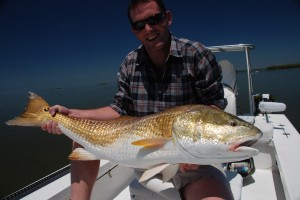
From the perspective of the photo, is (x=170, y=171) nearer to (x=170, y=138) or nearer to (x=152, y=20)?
(x=170, y=138)

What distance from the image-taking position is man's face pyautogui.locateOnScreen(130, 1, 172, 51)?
2711mm

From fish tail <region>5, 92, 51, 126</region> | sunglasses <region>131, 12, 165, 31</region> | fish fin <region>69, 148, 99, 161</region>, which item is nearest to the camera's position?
fish fin <region>69, 148, 99, 161</region>

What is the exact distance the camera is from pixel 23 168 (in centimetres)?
1013

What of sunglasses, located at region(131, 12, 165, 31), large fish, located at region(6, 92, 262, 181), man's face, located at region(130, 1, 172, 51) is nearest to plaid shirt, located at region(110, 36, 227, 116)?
man's face, located at region(130, 1, 172, 51)

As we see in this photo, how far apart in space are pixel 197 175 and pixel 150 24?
1.47m

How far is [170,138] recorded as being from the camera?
6.75ft

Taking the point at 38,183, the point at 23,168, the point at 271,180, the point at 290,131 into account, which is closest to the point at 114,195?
the point at 38,183

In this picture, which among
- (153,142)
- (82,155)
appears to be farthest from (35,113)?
(153,142)

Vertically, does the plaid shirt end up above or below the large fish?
above

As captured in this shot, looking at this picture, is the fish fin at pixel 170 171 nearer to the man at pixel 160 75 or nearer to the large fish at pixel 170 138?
the large fish at pixel 170 138

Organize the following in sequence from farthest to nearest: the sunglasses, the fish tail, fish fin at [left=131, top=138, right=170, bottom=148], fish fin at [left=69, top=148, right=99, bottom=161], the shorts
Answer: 1. the fish tail
2. the sunglasses
3. fish fin at [left=69, top=148, right=99, bottom=161]
4. the shorts
5. fish fin at [left=131, top=138, right=170, bottom=148]

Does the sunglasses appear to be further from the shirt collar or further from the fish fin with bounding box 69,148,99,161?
the fish fin with bounding box 69,148,99,161

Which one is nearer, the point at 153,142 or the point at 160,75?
the point at 153,142

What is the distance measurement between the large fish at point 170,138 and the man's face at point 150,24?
830 mm
